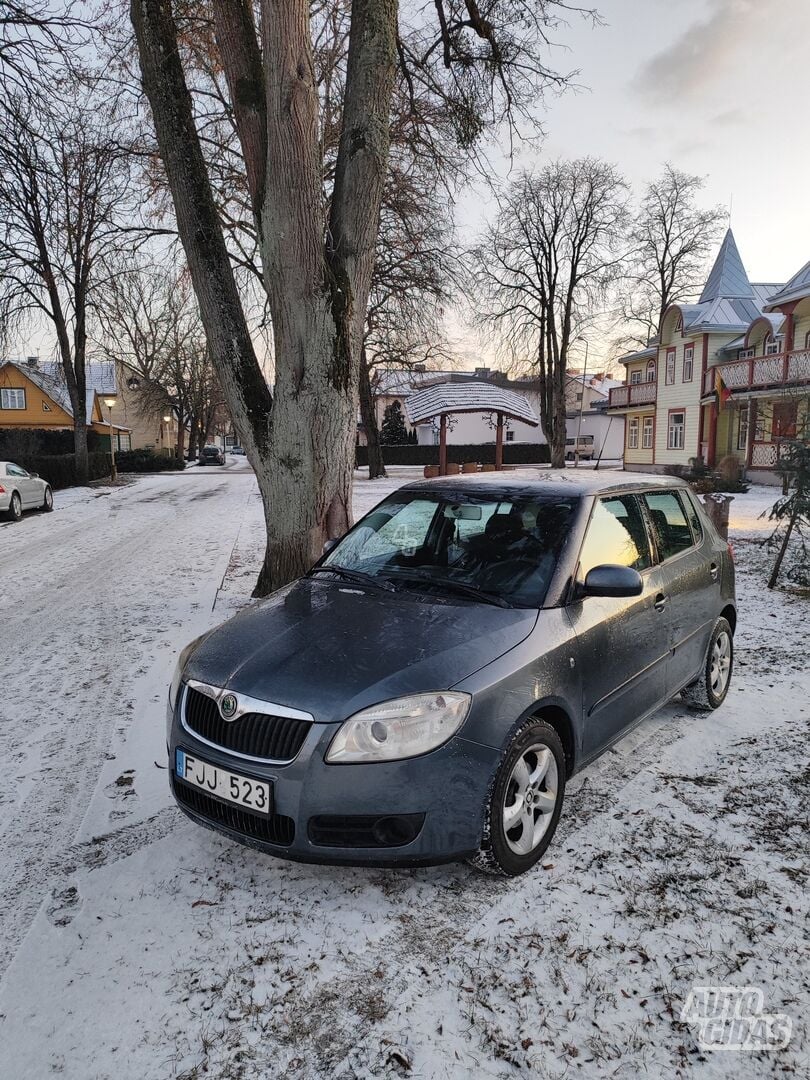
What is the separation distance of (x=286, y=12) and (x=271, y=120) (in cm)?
87

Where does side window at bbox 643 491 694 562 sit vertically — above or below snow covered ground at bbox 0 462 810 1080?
above

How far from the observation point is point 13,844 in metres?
3.21

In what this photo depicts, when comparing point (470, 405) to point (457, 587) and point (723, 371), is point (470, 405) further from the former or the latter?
point (457, 587)

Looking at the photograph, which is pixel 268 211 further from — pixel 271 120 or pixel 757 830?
pixel 757 830

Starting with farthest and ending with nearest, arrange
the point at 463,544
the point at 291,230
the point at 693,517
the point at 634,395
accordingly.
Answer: the point at 634,395 → the point at 291,230 → the point at 693,517 → the point at 463,544

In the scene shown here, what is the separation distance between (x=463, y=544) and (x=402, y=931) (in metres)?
1.86

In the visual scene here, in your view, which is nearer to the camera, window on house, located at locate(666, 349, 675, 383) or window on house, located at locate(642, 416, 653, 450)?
window on house, located at locate(666, 349, 675, 383)

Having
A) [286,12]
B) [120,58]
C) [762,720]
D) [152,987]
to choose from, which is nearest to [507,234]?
[120,58]

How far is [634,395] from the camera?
3953 cm

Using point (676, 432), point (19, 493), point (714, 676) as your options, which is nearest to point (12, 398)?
point (19, 493)

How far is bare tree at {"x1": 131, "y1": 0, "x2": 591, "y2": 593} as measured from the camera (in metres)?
6.23

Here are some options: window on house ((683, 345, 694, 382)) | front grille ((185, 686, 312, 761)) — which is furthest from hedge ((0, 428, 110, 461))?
front grille ((185, 686, 312, 761))

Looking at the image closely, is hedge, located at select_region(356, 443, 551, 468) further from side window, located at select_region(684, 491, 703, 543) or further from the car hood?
the car hood

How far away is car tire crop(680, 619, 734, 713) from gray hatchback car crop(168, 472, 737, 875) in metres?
0.51
